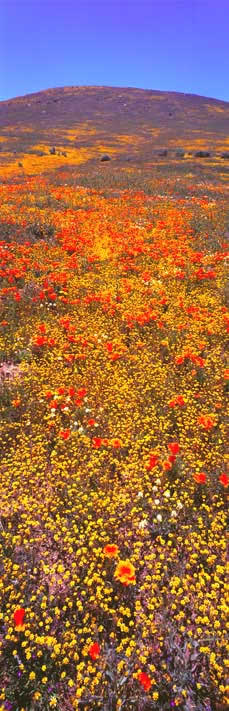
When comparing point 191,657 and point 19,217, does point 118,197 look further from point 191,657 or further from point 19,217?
point 191,657

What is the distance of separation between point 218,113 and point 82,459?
117991 millimetres

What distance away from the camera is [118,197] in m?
22.3

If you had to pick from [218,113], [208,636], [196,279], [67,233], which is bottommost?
[208,636]

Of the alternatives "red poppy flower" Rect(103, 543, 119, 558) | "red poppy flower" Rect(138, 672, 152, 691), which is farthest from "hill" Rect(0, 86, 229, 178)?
"red poppy flower" Rect(138, 672, 152, 691)

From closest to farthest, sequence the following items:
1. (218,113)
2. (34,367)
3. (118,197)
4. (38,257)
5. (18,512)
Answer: (18,512), (34,367), (38,257), (118,197), (218,113)

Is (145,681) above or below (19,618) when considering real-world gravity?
below

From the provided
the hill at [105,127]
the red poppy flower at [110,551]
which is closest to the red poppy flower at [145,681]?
the red poppy flower at [110,551]

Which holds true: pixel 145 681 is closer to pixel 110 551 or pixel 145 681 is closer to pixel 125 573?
pixel 125 573

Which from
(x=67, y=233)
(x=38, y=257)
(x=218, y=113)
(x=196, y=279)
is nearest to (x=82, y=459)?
(x=196, y=279)

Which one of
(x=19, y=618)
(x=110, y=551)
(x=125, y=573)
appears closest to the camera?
(x=19, y=618)

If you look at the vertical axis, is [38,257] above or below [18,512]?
above

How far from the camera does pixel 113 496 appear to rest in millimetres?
5402

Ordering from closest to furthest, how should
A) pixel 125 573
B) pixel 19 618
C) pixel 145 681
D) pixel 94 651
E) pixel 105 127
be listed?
pixel 145 681 < pixel 94 651 < pixel 19 618 < pixel 125 573 < pixel 105 127

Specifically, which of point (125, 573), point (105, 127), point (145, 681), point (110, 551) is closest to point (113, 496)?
point (110, 551)
